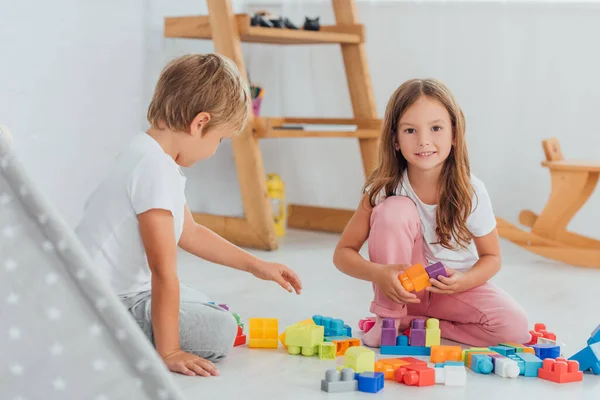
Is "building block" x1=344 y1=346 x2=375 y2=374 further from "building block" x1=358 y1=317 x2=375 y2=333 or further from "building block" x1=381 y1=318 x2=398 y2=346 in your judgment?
"building block" x1=358 y1=317 x2=375 y2=333

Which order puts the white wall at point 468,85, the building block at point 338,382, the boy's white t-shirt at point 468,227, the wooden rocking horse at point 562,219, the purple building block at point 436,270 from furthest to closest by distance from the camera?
the white wall at point 468,85, the wooden rocking horse at point 562,219, the boy's white t-shirt at point 468,227, the purple building block at point 436,270, the building block at point 338,382

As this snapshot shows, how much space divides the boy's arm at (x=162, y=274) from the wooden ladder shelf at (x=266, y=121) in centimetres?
115

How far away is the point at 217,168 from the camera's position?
282cm

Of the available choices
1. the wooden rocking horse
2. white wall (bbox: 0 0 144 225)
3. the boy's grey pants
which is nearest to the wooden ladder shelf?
white wall (bbox: 0 0 144 225)

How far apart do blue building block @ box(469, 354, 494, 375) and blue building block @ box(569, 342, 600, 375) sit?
130mm

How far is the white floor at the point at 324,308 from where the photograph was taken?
1051 mm

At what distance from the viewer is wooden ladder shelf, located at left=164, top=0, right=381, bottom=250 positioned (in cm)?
222

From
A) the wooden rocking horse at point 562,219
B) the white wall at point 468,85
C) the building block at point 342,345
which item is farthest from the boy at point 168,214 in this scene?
the white wall at point 468,85

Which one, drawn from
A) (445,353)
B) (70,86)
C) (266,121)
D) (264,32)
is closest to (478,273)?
(445,353)

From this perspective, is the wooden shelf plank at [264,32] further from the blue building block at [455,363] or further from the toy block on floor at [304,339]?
the blue building block at [455,363]

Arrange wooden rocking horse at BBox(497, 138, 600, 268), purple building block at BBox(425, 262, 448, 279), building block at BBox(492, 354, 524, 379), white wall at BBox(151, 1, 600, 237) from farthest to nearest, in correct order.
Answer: white wall at BBox(151, 1, 600, 237)
wooden rocking horse at BBox(497, 138, 600, 268)
purple building block at BBox(425, 262, 448, 279)
building block at BBox(492, 354, 524, 379)

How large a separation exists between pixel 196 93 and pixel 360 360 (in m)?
0.42

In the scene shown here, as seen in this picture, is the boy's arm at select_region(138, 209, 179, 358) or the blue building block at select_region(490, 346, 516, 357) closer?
the boy's arm at select_region(138, 209, 179, 358)

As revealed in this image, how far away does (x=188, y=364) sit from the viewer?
108 centimetres
